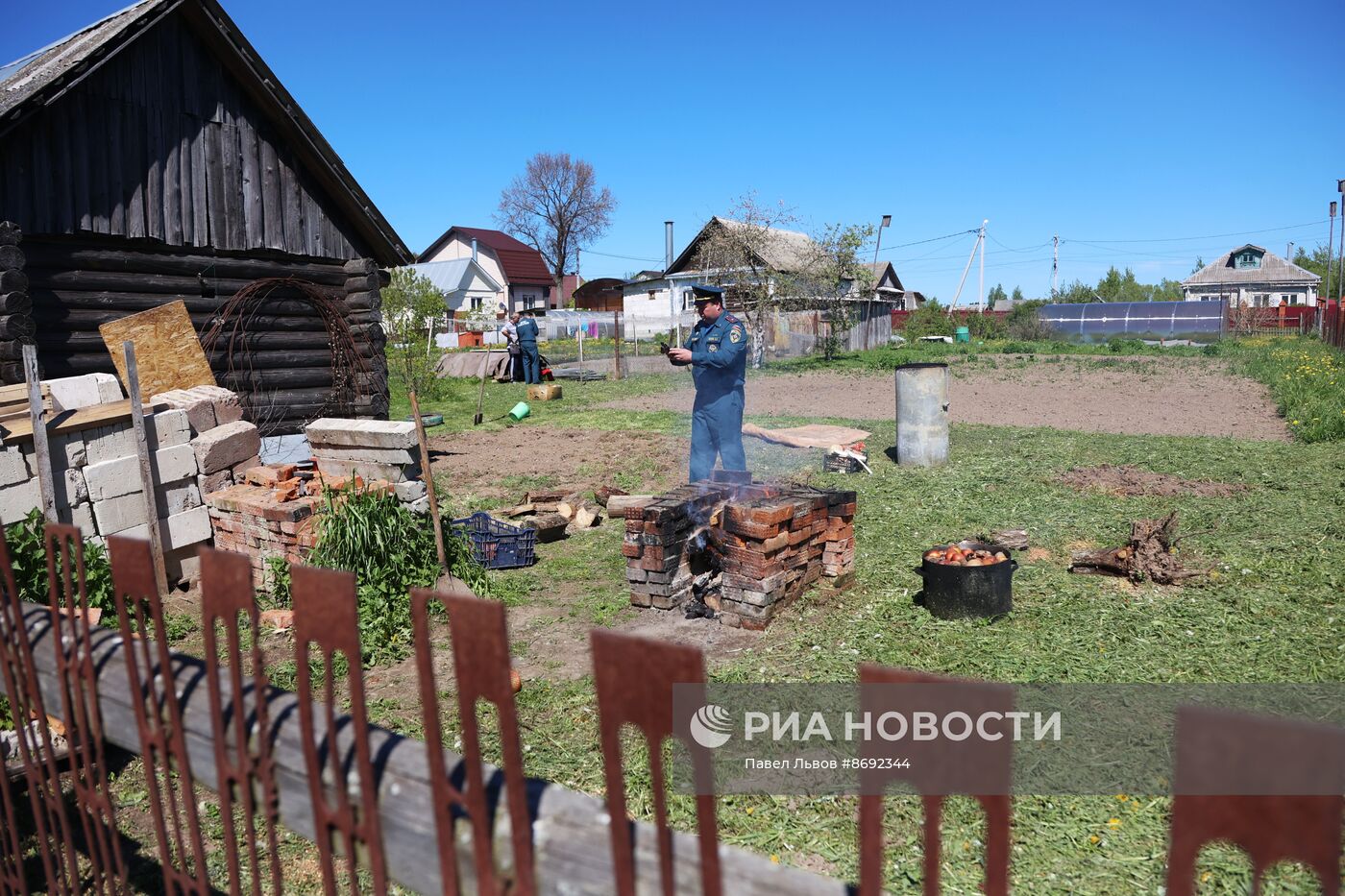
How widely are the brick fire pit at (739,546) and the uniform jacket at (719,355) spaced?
5.52 feet

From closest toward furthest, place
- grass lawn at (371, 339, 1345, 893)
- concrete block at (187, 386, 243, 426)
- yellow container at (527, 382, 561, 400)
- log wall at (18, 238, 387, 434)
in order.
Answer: grass lawn at (371, 339, 1345, 893) → concrete block at (187, 386, 243, 426) → log wall at (18, 238, 387, 434) → yellow container at (527, 382, 561, 400)

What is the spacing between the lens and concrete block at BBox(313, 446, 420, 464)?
6914 mm

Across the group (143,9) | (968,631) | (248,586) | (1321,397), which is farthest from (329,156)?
(1321,397)

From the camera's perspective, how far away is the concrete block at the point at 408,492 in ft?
22.6

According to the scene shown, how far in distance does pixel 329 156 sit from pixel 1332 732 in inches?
441

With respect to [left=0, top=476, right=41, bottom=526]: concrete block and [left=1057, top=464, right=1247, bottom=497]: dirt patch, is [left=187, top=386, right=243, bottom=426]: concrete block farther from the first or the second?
[left=1057, top=464, right=1247, bottom=497]: dirt patch

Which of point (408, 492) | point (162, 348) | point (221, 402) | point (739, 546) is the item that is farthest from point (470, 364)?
point (739, 546)

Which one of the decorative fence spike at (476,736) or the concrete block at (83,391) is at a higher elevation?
the concrete block at (83,391)

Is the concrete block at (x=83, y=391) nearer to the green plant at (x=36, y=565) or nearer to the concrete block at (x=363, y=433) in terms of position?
the green plant at (x=36, y=565)

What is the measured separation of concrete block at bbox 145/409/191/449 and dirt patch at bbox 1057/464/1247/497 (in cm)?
833

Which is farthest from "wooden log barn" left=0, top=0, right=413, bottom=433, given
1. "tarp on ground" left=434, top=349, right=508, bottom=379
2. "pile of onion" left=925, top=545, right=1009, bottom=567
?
"tarp on ground" left=434, top=349, right=508, bottom=379

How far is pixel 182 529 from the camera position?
6.84 metres

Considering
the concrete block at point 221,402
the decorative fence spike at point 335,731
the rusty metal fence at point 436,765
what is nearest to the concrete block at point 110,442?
the concrete block at point 221,402

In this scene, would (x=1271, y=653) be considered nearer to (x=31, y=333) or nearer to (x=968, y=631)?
(x=968, y=631)
